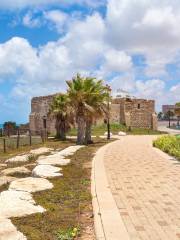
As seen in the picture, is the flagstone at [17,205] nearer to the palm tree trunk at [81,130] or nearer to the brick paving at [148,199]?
the brick paving at [148,199]

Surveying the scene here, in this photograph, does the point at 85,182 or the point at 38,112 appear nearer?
the point at 85,182

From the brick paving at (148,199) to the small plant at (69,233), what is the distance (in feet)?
2.44

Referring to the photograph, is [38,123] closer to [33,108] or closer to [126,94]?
[33,108]

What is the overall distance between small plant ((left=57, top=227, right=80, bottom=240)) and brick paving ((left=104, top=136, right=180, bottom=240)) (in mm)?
742

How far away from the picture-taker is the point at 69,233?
6020mm

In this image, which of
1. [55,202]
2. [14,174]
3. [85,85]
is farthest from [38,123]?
[55,202]

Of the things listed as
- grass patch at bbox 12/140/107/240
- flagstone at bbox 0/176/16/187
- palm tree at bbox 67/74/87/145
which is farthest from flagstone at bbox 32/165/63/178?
palm tree at bbox 67/74/87/145

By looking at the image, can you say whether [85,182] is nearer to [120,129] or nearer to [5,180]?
[5,180]

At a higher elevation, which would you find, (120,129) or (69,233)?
(120,129)

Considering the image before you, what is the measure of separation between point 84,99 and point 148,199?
20.8 meters

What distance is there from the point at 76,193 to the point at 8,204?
249 cm

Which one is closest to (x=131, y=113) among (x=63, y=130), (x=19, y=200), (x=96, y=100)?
(x=63, y=130)

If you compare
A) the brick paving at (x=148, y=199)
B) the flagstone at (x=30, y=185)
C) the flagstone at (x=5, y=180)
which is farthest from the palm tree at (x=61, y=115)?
the flagstone at (x=30, y=185)

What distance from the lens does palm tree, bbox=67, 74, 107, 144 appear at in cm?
2892
